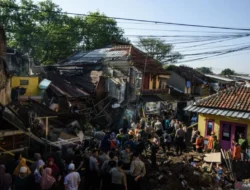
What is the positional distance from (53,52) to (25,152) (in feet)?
96.8

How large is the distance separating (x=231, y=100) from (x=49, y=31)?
28351 mm

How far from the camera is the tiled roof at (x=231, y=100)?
15940mm

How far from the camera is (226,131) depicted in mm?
16609

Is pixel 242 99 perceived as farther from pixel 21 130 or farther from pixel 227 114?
pixel 21 130

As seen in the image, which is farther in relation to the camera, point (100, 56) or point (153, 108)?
point (100, 56)

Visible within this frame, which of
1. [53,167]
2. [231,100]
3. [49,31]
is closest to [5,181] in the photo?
[53,167]

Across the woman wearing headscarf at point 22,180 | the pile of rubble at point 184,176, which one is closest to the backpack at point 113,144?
the pile of rubble at point 184,176

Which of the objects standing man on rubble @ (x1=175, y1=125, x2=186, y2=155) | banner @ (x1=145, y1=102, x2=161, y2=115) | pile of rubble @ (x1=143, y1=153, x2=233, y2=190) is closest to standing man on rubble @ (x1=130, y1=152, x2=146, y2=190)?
pile of rubble @ (x1=143, y1=153, x2=233, y2=190)

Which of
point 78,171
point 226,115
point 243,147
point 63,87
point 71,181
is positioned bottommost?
point 243,147

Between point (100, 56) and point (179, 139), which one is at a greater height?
point (100, 56)

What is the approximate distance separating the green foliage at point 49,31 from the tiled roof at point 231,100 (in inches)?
882

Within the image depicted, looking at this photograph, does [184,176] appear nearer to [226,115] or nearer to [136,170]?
[136,170]

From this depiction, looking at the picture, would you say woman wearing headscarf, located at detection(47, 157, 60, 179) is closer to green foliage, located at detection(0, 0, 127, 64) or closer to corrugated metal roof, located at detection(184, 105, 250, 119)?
corrugated metal roof, located at detection(184, 105, 250, 119)

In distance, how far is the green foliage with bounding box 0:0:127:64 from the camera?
36.8 m
